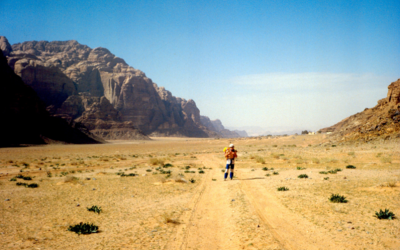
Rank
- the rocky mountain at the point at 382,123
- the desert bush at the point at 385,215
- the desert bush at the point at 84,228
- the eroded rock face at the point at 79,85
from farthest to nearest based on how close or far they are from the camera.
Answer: the eroded rock face at the point at 79,85 → the rocky mountain at the point at 382,123 → the desert bush at the point at 385,215 → the desert bush at the point at 84,228

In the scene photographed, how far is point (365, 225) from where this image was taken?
7434 mm

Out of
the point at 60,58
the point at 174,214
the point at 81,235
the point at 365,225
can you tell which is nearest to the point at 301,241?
the point at 365,225

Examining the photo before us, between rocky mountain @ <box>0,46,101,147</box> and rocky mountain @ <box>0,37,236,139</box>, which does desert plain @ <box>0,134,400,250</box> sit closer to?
rocky mountain @ <box>0,46,101,147</box>

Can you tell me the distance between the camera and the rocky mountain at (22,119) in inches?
2694

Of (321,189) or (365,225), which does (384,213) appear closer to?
(365,225)

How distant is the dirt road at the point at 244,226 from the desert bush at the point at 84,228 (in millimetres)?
2523

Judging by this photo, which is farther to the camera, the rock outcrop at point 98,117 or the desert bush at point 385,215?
the rock outcrop at point 98,117

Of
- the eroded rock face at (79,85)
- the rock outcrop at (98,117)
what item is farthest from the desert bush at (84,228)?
the eroded rock face at (79,85)

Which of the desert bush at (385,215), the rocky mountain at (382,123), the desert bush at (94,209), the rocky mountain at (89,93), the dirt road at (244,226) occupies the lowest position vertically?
the desert bush at (94,209)

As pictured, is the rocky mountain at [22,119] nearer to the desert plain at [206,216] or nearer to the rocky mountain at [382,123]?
the desert plain at [206,216]

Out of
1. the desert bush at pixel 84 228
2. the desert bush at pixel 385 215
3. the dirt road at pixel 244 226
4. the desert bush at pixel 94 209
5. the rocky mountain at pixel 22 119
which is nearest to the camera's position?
the dirt road at pixel 244 226

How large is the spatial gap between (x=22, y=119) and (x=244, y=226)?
84.3 metres

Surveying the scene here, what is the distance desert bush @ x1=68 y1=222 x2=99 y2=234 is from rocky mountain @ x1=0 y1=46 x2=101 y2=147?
69.0 metres

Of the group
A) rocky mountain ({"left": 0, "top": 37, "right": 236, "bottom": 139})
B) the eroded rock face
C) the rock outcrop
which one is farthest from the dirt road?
the eroded rock face
